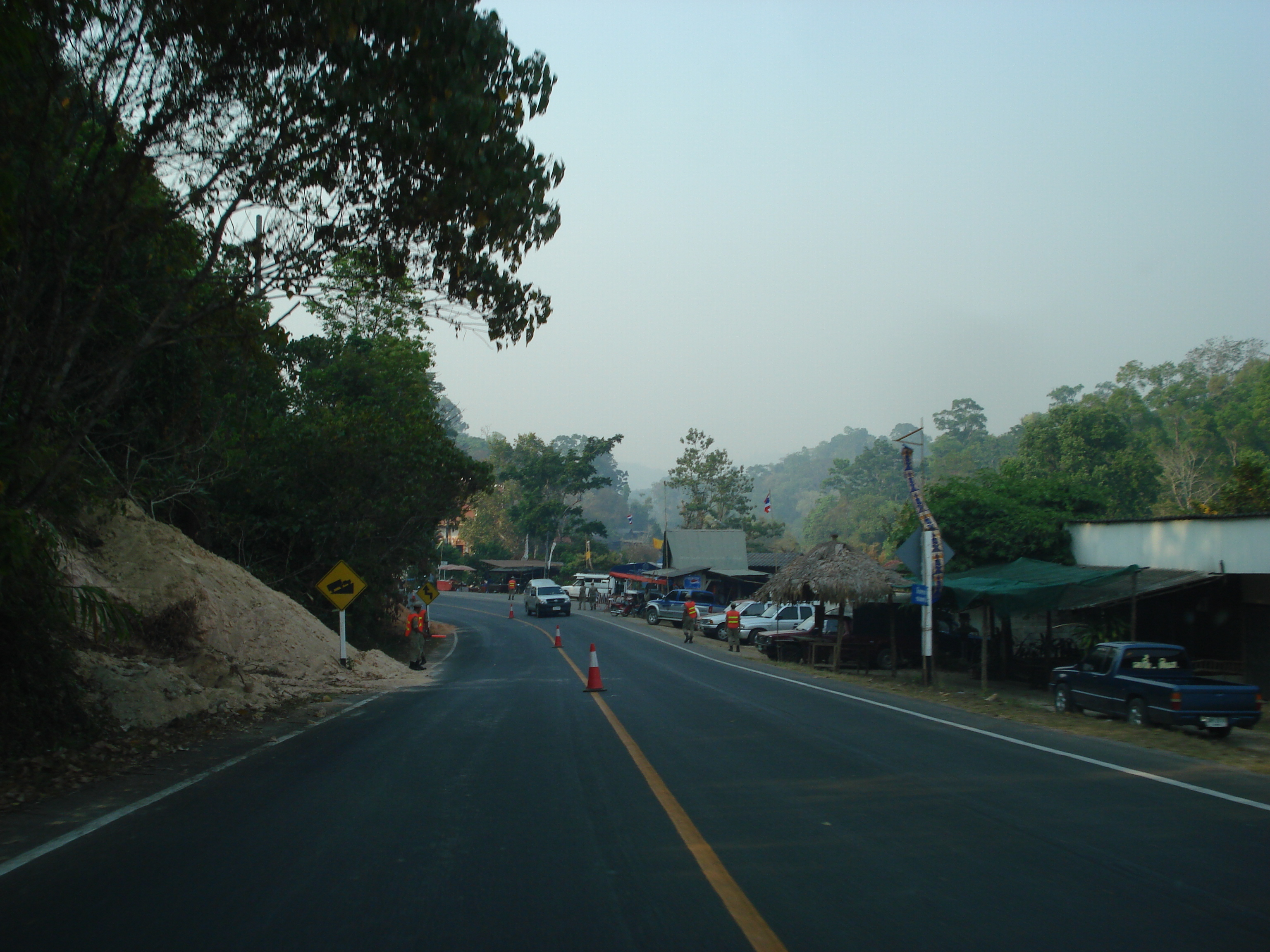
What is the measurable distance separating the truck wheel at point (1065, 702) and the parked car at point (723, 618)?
18.7 meters

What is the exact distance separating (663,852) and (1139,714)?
1068 cm

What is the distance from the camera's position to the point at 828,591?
24.7 metres

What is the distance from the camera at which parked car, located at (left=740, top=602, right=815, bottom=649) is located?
3287 cm

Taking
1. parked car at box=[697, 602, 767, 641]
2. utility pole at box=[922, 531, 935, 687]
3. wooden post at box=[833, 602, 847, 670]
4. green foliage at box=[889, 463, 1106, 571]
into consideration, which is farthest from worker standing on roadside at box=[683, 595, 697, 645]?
utility pole at box=[922, 531, 935, 687]

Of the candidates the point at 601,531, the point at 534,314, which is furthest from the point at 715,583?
the point at 534,314

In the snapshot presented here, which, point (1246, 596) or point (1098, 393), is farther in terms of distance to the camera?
point (1098, 393)

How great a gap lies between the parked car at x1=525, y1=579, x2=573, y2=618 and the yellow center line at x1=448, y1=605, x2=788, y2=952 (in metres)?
42.5

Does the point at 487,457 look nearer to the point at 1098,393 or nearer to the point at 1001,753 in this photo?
the point at 1098,393

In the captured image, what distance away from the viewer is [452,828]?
660 cm

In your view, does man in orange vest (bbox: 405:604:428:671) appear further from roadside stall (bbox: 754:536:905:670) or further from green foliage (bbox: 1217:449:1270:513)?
green foliage (bbox: 1217:449:1270:513)

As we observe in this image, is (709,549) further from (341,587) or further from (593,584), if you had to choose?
(341,587)

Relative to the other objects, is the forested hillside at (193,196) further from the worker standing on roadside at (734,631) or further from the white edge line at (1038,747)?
the worker standing on roadside at (734,631)

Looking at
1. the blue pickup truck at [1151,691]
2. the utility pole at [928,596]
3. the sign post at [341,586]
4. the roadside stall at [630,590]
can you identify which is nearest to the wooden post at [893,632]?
the utility pole at [928,596]

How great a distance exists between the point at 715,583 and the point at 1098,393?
5380cm
